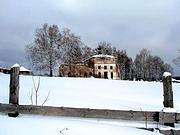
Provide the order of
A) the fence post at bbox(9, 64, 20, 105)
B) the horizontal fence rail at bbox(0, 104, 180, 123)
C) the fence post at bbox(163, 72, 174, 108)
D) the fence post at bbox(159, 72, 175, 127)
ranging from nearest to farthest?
the horizontal fence rail at bbox(0, 104, 180, 123) < the fence post at bbox(159, 72, 175, 127) < the fence post at bbox(9, 64, 20, 105) < the fence post at bbox(163, 72, 174, 108)

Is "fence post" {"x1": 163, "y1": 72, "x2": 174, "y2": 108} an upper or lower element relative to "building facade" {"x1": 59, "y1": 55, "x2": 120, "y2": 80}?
lower

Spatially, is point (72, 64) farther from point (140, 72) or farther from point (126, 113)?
point (126, 113)

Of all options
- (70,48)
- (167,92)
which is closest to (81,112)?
(167,92)

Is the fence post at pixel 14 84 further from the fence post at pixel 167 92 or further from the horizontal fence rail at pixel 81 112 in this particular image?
the fence post at pixel 167 92

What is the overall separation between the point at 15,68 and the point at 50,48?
5134cm

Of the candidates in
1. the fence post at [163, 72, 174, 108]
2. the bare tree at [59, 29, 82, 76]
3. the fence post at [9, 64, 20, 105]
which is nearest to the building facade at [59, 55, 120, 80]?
the bare tree at [59, 29, 82, 76]

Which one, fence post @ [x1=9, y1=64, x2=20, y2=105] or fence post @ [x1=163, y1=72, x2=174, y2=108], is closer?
fence post @ [x1=9, y1=64, x2=20, y2=105]

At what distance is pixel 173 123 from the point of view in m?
7.64

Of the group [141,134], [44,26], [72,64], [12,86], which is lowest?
[141,134]

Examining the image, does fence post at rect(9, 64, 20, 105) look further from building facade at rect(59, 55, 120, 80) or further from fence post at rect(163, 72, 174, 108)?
building facade at rect(59, 55, 120, 80)

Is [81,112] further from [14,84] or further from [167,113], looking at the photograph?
[167,113]

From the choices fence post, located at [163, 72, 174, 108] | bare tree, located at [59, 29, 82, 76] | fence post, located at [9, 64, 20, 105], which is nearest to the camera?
fence post, located at [9, 64, 20, 105]

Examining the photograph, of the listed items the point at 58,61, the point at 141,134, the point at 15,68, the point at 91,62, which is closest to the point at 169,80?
the point at 141,134

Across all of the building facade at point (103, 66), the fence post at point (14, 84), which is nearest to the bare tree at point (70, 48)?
the building facade at point (103, 66)
